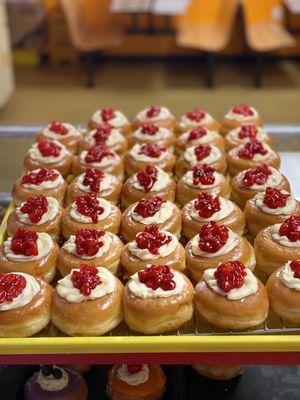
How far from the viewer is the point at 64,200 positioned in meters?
2.80

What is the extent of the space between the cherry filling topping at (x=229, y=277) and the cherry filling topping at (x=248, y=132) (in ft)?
4.21

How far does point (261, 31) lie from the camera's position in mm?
7184

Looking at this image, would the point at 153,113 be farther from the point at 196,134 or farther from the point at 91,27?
the point at 91,27

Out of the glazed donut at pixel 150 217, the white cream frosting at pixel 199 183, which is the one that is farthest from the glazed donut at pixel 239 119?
the glazed donut at pixel 150 217

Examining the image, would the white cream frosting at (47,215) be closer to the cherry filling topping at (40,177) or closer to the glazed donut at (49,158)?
the cherry filling topping at (40,177)

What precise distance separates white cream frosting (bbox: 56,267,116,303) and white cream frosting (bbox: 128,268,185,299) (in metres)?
0.07

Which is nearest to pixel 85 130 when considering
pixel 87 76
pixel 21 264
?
pixel 21 264

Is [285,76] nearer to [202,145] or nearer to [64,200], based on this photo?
[202,145]

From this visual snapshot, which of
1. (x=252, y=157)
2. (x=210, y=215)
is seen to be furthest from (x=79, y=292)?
(x=252, y=157)

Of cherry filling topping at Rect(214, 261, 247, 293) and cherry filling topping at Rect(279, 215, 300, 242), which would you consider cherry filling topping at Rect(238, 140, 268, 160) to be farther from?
cherry filling topping at Rect(214, 261, 247, 293)

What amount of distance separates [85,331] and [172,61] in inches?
254

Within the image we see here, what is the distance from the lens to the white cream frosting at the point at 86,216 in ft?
7.99

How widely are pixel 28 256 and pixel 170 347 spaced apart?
2.19 ft

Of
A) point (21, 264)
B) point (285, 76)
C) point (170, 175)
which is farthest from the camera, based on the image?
point (285, 76)
